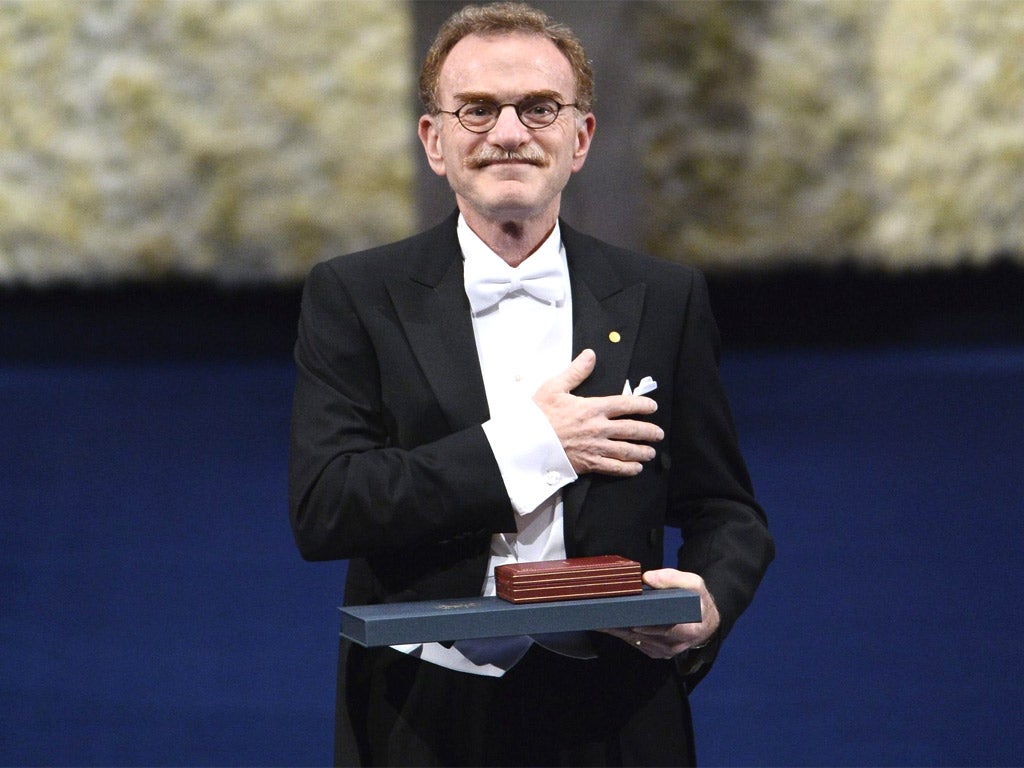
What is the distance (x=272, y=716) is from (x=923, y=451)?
9.17 ft

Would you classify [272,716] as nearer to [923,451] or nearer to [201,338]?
[923,451]

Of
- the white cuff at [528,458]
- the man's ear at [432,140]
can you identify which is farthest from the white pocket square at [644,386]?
the man's ear at [432,140]

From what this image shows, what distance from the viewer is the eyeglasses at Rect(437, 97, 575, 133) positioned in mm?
1739

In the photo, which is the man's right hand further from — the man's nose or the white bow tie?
the man's nose

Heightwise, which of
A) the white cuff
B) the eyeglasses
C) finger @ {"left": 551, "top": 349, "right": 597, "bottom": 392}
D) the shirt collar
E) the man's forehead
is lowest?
the white cuff

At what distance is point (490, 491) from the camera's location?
167cm

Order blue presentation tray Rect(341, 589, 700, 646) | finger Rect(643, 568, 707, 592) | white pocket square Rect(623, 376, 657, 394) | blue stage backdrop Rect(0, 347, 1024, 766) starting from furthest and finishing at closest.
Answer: blue stage backdrop Rect(0, 347, 1024, 766), white pocket square Rect(623, 376, 657, 394), finger Rect(643, 568, 707, 592), blue presentation tray Rect(341, 589, 700, 646)

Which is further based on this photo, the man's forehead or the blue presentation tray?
the man's forehead

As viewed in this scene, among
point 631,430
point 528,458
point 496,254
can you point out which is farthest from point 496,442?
point 496,254

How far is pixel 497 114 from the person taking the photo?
1.74 meters

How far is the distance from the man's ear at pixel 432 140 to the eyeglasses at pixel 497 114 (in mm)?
77

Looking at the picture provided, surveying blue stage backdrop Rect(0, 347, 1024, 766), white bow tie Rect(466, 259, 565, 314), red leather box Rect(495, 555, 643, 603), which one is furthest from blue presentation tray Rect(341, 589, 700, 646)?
blue stage backdrop Rect(0, 347, 1024, 766)

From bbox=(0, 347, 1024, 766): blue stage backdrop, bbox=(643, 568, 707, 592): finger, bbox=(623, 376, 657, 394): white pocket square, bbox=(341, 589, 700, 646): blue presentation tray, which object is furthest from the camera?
bbox=(0, 347, 1024, 766): blue stage backdrop

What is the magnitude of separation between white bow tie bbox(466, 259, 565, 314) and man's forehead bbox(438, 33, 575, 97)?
0.22 meters
